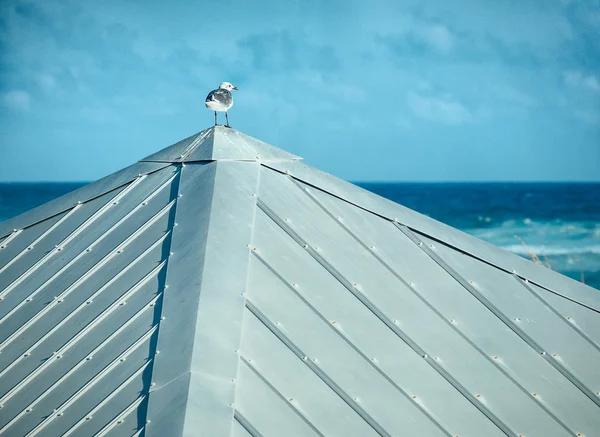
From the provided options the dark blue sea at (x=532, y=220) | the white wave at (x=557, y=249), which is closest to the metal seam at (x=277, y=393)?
the dark blue sea at (x=532, y=220)

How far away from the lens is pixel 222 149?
3.59m

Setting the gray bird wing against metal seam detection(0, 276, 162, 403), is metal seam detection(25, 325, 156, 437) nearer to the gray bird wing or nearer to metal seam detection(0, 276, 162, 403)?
metal seam detection(0, 276, 162, 403)

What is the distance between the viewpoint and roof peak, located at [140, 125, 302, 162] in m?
3.58

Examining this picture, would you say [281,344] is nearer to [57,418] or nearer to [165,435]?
[165,435]

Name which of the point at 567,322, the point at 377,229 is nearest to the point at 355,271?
the point at 377,229

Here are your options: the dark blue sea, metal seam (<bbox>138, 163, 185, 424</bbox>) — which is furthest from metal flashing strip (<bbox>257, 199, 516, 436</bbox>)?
the dark blue sea

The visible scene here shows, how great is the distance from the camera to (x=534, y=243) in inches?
1732

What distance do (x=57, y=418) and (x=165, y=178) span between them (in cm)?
129

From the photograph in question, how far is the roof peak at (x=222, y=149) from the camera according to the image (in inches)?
141

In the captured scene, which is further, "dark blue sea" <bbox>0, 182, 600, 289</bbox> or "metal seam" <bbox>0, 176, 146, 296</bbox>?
"dark blue sea" <bbox>0, 182, 600, 289</bbox>

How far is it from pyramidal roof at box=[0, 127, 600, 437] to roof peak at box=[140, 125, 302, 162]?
14 mm

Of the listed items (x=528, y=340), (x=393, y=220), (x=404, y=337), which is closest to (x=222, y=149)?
(x=393, y=220)

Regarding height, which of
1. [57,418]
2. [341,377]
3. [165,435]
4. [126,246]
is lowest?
[165,435]

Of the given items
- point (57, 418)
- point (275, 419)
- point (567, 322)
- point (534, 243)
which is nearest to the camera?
point (275, 419)
